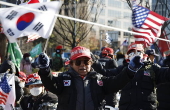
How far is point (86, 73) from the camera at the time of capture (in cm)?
439

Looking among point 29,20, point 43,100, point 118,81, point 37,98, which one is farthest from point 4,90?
point 118,81

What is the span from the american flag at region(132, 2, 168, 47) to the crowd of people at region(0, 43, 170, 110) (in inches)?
8.0

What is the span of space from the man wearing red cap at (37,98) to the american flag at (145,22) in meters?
1.76

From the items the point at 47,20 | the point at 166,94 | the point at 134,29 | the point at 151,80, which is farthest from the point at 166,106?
the point at 47,20

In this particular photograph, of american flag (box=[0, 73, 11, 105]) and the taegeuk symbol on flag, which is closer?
the taegeuk symbol on flag

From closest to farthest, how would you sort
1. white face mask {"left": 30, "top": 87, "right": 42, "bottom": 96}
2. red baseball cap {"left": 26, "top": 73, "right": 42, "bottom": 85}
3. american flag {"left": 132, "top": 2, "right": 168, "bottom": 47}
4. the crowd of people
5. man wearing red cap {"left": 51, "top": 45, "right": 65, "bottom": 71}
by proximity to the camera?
the crowd of people, white face mask {"left": 30, "top": 87, "right": 42, "bottom": 96}, red baseball cap {"left": 26, "top": 73, "right": 42, "bottom": 85}, american flag {"left": 132, "top": 2, "right": 168, "bottom": 47}, man wearing red cap {"left": 51, "top": 45, "right": 65, "bottom": 71}

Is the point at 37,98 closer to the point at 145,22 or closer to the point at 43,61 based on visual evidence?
the point at 43,61

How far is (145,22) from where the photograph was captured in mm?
6422

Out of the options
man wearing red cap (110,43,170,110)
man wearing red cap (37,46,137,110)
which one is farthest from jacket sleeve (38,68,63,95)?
man wearing red cap (110,43,170,110)

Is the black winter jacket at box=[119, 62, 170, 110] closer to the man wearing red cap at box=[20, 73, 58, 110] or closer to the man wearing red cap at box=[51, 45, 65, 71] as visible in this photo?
the man wearing red cap at box=[20, 73, 58, 110]

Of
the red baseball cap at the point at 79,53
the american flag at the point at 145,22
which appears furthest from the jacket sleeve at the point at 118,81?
the american flag at the point at 145,22

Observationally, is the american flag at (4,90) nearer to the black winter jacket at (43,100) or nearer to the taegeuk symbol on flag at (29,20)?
the black winter jacket at (43,100)

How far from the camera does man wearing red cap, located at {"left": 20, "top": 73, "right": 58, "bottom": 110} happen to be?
5.64 meters

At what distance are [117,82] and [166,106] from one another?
2771 millimetres
